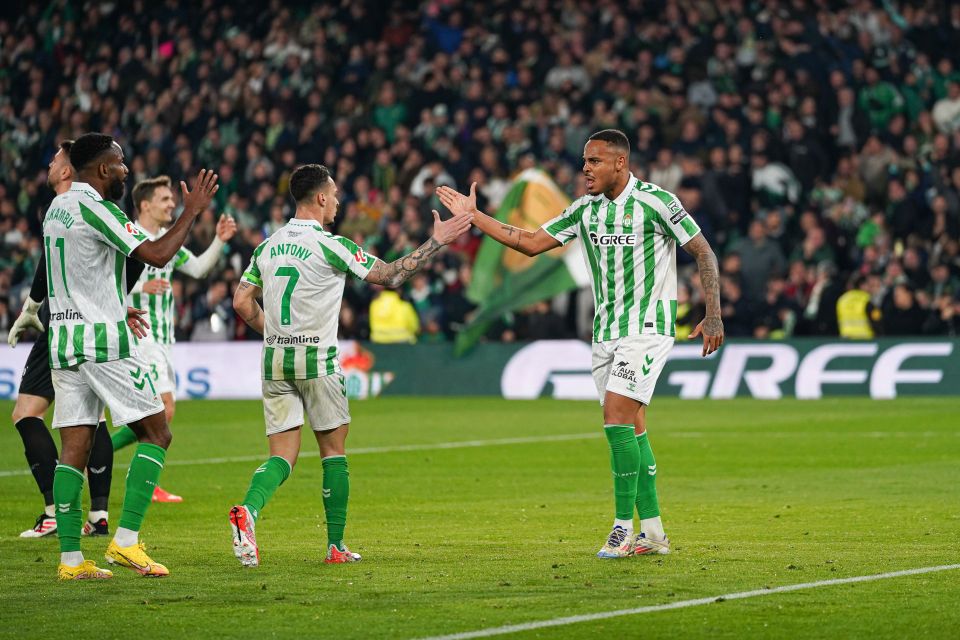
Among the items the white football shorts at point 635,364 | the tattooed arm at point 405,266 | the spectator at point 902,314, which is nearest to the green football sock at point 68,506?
the tattooed arm at point 405,266

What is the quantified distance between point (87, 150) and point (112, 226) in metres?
0.52

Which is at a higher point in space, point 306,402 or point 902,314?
point 902,314

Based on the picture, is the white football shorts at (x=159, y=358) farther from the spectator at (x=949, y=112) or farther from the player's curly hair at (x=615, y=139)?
the spectator at (x=949, y=112)

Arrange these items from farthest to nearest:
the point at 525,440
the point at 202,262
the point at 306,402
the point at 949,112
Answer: the point at 949,112
the point at 525,440
the point at 202,262
the point at 306,402

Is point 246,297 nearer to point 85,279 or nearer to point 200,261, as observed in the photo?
point 85,279

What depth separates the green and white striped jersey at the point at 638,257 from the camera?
920cm

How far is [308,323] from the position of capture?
8844 millimetres

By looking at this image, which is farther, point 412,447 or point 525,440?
point 525,440

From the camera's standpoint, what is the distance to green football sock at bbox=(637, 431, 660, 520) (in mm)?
9211

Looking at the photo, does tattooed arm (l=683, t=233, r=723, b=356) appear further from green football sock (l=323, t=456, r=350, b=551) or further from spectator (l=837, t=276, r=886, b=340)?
spectator (l=837, t=276, r=886, b=340)

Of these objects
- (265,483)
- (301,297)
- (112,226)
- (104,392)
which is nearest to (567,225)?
(301,297)

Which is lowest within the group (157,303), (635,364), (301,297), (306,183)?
(635,364)

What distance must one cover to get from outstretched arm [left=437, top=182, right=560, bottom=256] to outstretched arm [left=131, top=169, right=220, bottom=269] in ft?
5.16

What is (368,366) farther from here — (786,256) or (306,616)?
(306,616)
